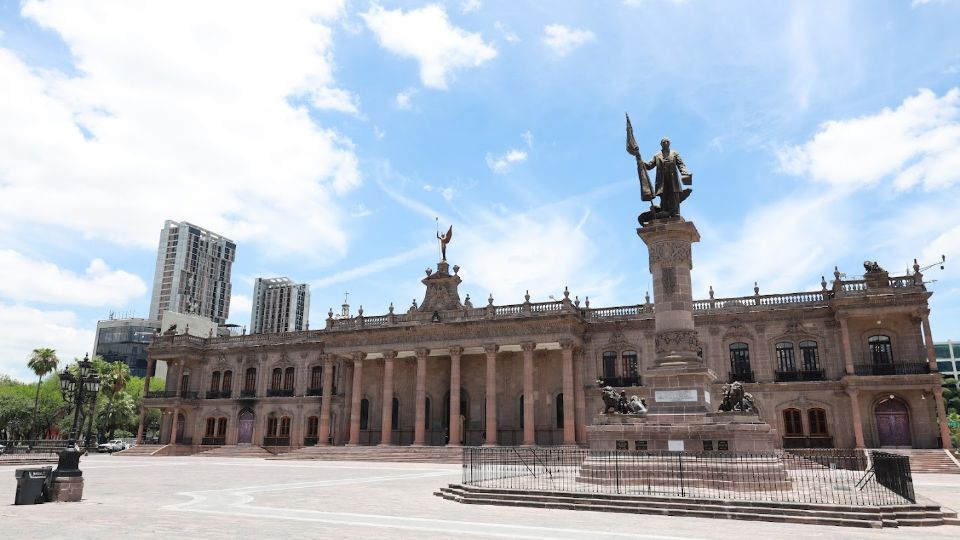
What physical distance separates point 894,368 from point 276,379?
43.1 meters

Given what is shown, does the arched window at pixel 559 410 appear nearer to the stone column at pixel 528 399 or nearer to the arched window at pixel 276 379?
the stone column at pixel 528 399

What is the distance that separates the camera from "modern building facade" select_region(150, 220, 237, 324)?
438 feet

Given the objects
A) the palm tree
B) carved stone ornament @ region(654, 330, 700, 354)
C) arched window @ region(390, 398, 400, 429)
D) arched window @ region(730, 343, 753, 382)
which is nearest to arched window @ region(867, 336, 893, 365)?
arched window @ region(730, 343, 753, 382)

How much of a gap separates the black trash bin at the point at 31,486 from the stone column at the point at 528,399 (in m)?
28.7

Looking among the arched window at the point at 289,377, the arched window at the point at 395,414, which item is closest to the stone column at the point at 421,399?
the arched window at the point at 395,414

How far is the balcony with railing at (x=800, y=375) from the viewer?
124 feet

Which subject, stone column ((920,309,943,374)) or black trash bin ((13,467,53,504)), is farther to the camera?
stone column ((920,309,943,374))

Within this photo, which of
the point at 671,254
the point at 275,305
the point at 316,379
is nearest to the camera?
the point at 671,254

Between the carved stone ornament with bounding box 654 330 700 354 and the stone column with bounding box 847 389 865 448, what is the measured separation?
21348 mm

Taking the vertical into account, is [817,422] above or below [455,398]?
below

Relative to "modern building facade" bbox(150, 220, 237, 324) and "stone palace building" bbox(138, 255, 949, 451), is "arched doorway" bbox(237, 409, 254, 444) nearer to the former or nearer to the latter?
"stone palace building" bbox(138, 255, 949, 451)

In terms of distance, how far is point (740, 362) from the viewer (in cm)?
3944

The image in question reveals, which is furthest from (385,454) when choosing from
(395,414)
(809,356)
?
(809,356)

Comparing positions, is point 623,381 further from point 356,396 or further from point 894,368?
point 356,396
